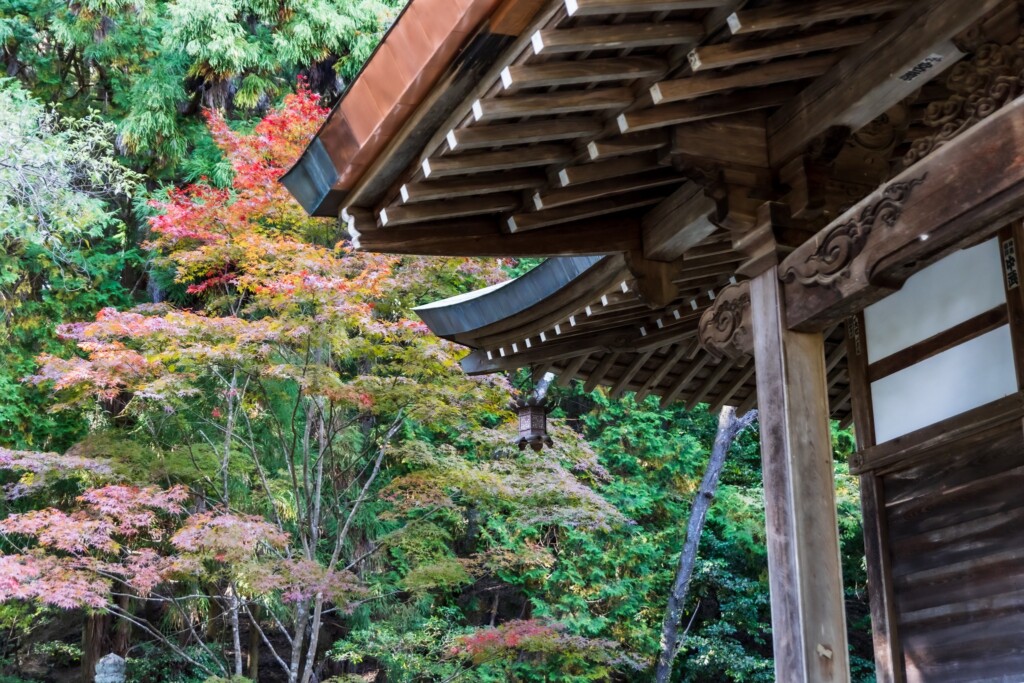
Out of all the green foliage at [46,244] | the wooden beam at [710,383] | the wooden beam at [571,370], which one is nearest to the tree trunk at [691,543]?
the wooden beam at [710,383]

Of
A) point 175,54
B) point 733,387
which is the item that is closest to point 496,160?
point 733,387

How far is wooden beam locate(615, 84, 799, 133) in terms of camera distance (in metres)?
2.37

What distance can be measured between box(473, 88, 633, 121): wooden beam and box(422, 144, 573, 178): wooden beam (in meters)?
0.19

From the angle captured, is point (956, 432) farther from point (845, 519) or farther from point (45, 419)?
point (45, 419)

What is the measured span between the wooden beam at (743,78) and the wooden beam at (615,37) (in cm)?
12

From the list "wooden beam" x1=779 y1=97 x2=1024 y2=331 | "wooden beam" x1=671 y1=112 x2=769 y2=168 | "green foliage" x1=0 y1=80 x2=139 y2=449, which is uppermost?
"green foliage" x1=0 y1=80 x2=139 y2=449

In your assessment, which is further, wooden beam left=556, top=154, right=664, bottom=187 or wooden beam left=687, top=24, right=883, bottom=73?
wooden beam left=556, top=154, right=664, bottom=187

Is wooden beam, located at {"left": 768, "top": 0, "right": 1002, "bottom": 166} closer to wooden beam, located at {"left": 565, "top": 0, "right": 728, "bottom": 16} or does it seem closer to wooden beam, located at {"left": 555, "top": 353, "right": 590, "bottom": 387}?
wooden beam, located at {"left": 565, "top": 0, "right": 728, "bottom": 16}

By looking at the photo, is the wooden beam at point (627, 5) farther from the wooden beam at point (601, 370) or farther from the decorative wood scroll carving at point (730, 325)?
the wooden beam at point (601, 370)

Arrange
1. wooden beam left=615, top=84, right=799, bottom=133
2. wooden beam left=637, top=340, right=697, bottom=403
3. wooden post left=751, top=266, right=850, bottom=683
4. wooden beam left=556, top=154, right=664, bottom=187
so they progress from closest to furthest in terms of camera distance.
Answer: wooden post left=751, top=266, right=850, bottom=683
wooden beam left=615, top=84, right=799, bottom=133
wooden beam left=556, top=154, right=664, bottom=187
wooden beam left=637, top=340, right=697, bottom=403

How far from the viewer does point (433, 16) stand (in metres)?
2.10

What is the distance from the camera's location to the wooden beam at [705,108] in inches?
93.3

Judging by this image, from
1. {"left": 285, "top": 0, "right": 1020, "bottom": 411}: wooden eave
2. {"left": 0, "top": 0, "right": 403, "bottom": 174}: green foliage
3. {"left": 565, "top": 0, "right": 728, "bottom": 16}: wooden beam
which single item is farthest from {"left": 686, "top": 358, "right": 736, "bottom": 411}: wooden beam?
{"left": 0, "top": 0, "right": 403, "bottom": 174}: green foliage

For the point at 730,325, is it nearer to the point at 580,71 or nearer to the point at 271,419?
the point at 580,71
